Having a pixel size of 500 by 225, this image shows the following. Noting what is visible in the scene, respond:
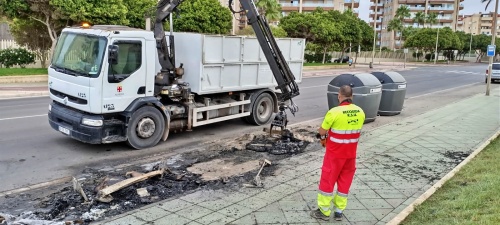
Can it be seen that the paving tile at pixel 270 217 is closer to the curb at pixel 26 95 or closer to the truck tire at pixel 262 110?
the truck tire at pixel 262 110

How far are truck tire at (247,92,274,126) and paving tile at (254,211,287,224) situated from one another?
20.5 ft

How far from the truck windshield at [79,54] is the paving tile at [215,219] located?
4.02 metres

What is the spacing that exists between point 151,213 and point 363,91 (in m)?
8.12

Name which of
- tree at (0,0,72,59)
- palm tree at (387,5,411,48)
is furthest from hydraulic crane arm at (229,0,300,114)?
palm tree at (387,5,411,48)

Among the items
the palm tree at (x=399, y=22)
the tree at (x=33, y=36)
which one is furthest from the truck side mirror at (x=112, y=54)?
the palm tree at (x=399, y=22)

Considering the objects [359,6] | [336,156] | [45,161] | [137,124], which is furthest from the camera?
[359,6]

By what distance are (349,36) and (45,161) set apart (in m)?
48.2

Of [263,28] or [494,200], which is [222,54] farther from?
[494,200]

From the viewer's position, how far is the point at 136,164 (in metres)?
7.55

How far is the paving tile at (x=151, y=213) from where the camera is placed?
5.03 meters

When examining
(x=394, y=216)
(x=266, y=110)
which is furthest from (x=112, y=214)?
(x=266, y=110)

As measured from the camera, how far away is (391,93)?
44.0 feet

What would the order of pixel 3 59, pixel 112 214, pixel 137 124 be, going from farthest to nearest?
pixel 3 59 → pixel 137 124 → pixel 112 214

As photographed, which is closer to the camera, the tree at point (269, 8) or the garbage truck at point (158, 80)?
the garbage truck at point (158, 80)
